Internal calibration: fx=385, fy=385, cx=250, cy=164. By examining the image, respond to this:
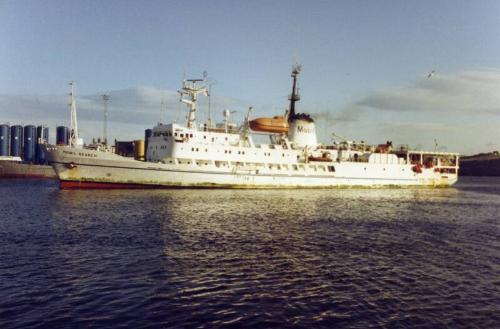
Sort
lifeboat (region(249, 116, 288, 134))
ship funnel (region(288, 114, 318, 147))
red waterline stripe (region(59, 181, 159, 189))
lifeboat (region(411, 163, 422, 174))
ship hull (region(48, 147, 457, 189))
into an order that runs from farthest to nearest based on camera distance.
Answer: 1. lifeboat (region(411, 163, 422, 174))
2. ship funnel (region(288, 114, 318, 147))
3. lifeboat (region(249, 116, 288, 134))
4. red waterline stripe (region(59, 181, 159, 189))
5. ship hull (region(48, 147, 457, 189))

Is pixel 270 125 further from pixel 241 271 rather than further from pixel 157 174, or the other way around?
pixel 241 271

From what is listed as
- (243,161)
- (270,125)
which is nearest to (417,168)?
(270,125)

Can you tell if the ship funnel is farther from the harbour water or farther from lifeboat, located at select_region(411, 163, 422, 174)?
the harbour water

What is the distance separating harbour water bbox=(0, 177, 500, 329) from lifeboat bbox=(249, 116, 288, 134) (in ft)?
97.7

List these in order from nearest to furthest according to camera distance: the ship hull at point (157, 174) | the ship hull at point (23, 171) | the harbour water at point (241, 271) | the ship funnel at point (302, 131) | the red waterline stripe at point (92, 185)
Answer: the harbour water at point (241, 271), the ship hull at point (157, 174), the red waterline stripe at point (92, 185), the ship funnel at point (302, 131), the ship hull at point (23, 171)

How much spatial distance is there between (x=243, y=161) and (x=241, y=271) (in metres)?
37.4

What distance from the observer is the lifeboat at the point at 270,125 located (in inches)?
2313

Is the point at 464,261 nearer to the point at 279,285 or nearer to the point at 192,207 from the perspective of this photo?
the point at 279,285

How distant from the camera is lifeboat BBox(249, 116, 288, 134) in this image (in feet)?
193

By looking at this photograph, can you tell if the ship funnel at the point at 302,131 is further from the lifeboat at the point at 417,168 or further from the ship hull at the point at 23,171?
the ship hull at the point at 23,171

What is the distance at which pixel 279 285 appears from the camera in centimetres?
1418

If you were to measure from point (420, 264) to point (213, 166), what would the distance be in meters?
35.2

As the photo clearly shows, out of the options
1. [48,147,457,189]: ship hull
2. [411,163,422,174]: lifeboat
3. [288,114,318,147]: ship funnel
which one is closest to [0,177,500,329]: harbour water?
[48,147,457,189]: ship hull

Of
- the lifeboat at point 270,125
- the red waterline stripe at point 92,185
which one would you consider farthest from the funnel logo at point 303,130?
the red waterline stripe at point 92,185
